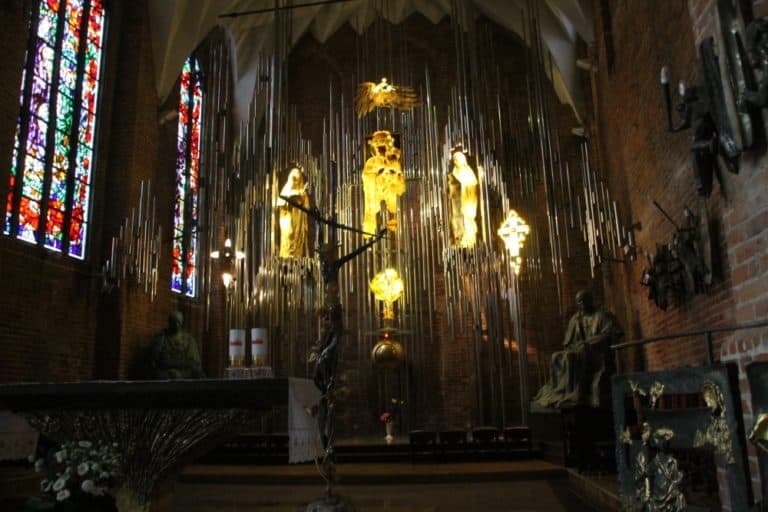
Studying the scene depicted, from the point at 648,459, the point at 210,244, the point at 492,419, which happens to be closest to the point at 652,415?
the point at 648,459

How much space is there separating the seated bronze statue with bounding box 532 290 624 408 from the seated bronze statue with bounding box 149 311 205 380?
18.0 feet

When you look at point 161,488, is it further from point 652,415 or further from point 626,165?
point 626,165

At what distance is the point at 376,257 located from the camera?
9992 millimetres

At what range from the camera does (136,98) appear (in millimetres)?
10148

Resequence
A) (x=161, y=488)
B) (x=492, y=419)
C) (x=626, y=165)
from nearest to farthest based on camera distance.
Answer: (x=161, y=488), (x=626, y=165), (x=492, y=419)

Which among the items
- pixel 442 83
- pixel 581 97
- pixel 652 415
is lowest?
pixel 652 415

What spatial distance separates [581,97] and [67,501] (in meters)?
11.2

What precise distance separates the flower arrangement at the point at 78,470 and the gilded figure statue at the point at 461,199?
21.7ft

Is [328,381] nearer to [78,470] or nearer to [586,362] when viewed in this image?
[78,470]

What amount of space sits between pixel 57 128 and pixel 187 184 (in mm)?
3565

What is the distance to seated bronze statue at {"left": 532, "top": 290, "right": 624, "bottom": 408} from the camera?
755cm

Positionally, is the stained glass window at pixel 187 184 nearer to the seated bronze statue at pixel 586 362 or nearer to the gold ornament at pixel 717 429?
the seated bronze statue at pixel 586 362

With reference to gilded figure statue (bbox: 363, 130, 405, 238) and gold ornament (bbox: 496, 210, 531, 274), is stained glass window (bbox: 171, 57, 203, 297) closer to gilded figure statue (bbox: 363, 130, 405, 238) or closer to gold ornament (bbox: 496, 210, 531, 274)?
gilded figure statue (bbox: 363, 130, 405, 238)

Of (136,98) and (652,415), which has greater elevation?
(136,98)
